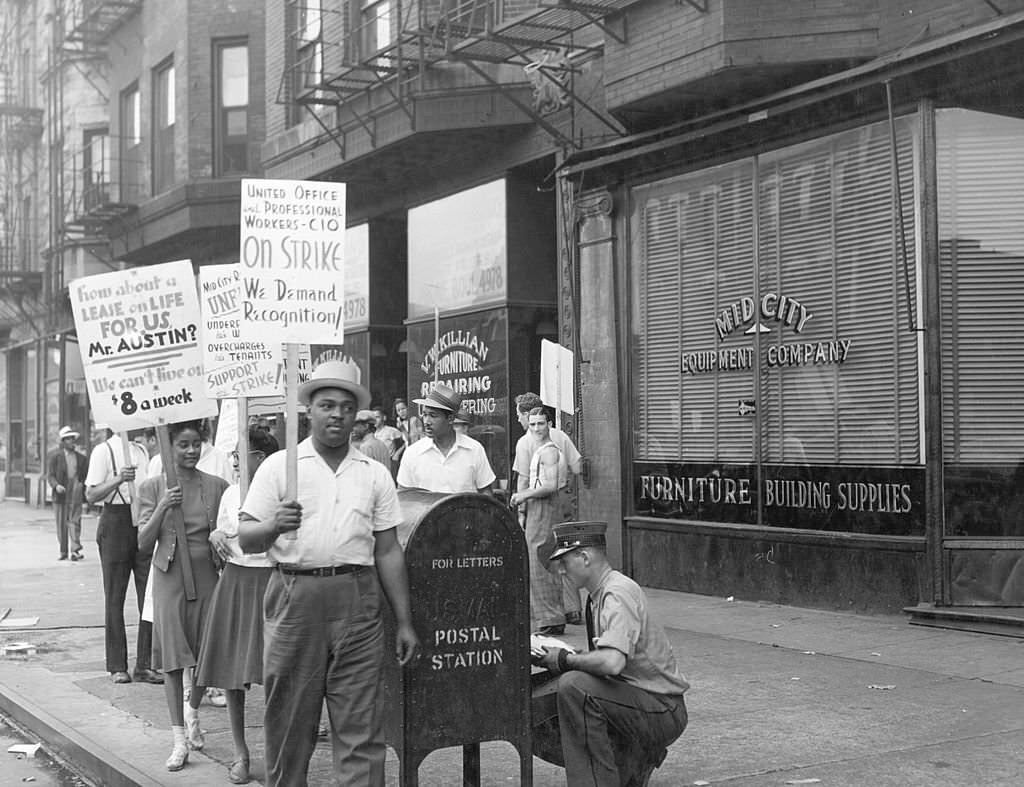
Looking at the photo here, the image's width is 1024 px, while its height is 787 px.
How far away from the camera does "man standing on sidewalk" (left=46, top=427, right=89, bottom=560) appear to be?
19.4m

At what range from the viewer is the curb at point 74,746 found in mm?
6875

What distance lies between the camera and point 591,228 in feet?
49.1

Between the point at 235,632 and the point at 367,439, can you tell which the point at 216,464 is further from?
the point at 367,439

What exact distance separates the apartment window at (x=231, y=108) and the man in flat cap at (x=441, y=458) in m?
16.5

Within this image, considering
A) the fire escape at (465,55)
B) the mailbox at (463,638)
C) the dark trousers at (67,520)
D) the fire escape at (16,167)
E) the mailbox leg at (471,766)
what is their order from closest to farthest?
the mailbox at (463,638) → the mailbox leg at (471,766) → the fire escape at (465,55) → the dark trousers at (67,520) → the fire escape at (16,167)

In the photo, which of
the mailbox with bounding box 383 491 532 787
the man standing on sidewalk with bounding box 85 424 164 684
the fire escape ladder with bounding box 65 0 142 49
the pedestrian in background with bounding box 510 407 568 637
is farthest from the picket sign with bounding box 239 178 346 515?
the fire escape ladder with bounding box 65 0 142 49

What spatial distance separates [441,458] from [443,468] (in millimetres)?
79

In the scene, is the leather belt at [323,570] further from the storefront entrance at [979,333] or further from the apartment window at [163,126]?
the apartment window at [163,126]

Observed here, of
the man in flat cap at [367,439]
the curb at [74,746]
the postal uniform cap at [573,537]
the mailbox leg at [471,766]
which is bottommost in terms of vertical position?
the curb at [74,746]

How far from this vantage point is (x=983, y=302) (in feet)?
35.8

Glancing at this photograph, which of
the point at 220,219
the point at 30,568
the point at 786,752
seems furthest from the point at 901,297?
the point at 220,219

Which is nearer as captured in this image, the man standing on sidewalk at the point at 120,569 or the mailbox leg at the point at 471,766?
the mailbox leg at the point at 471,766

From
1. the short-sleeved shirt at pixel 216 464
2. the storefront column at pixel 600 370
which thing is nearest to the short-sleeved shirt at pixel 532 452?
the storefront column at pixel 600 370

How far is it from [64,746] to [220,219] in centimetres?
1689
